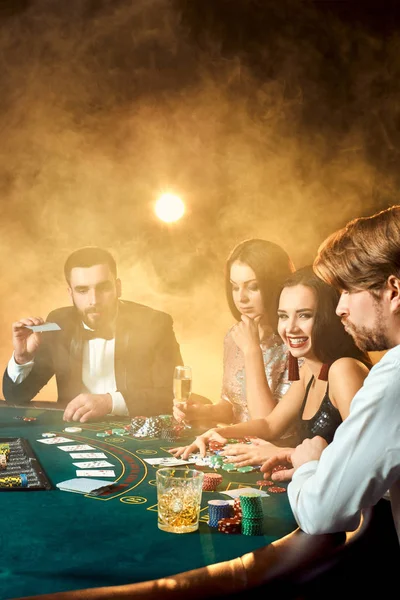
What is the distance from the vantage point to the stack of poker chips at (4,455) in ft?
6.67

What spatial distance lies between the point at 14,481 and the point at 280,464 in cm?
82

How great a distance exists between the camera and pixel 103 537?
4.84 feet

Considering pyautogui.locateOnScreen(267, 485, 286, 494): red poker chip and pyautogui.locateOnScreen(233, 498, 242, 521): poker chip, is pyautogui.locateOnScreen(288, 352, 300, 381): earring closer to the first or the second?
pyautogui.locateOnScreen(267, 485, 286, 494): red poker chip

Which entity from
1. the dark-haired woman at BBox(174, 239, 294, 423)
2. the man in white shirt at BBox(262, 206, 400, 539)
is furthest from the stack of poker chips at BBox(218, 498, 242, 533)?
the dark-haired woman at BBox(174, 239, 294, 423)

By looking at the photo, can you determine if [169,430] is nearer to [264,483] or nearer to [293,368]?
[264,483]

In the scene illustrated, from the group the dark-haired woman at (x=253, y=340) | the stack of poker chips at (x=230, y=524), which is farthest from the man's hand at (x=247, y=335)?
the stack of poker chips at (x=230, y=524)

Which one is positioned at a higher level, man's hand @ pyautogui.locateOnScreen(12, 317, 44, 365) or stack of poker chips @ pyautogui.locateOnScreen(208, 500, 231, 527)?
man's hand @ pyautogui.locateOnScreen(12, 317, 44, 365)

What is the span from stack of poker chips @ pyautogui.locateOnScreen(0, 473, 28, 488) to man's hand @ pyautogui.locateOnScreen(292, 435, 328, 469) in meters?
0.78

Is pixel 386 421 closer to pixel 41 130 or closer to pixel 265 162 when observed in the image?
pixel 265 162

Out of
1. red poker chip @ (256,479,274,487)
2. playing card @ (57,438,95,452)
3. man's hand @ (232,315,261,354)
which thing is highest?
man's hand @ (232,315,261,354)

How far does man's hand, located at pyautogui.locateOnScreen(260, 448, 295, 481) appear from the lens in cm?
199

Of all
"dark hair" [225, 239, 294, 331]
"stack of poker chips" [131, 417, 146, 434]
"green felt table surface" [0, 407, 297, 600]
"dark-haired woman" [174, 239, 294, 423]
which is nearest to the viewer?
"green felt table surface" [0, 407, 297, 600]

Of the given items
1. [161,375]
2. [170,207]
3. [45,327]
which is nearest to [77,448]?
[161,375]

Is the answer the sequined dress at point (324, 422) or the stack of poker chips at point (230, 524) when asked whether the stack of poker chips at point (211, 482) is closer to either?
the stack of poker chips at point (230, 524)
